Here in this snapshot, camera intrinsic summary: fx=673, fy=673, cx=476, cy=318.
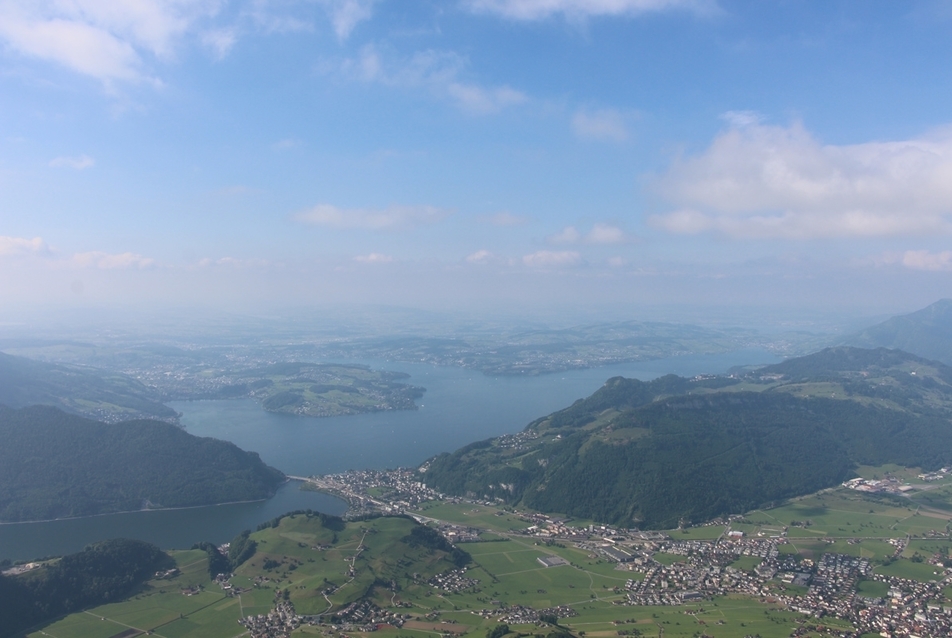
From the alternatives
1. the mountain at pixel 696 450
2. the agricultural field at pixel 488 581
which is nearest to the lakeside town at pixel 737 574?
the agricultural field at pixel 488 581

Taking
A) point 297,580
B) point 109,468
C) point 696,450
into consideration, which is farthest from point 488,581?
point 109,468

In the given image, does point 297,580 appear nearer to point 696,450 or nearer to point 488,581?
point 488,581

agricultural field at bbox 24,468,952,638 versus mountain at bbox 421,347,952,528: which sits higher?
mountain at bbox 421,347,952,528

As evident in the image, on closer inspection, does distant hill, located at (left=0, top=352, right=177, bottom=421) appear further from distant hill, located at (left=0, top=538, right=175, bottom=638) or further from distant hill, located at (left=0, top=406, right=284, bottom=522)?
distant hill, located at (left=0, top=538, right=175, bottom=638)

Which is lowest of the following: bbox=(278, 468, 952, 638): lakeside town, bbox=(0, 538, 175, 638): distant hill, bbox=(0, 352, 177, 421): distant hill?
bbox=(278, 468, 952, 638): lakeside town

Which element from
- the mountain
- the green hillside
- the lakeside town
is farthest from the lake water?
the lakeside town
